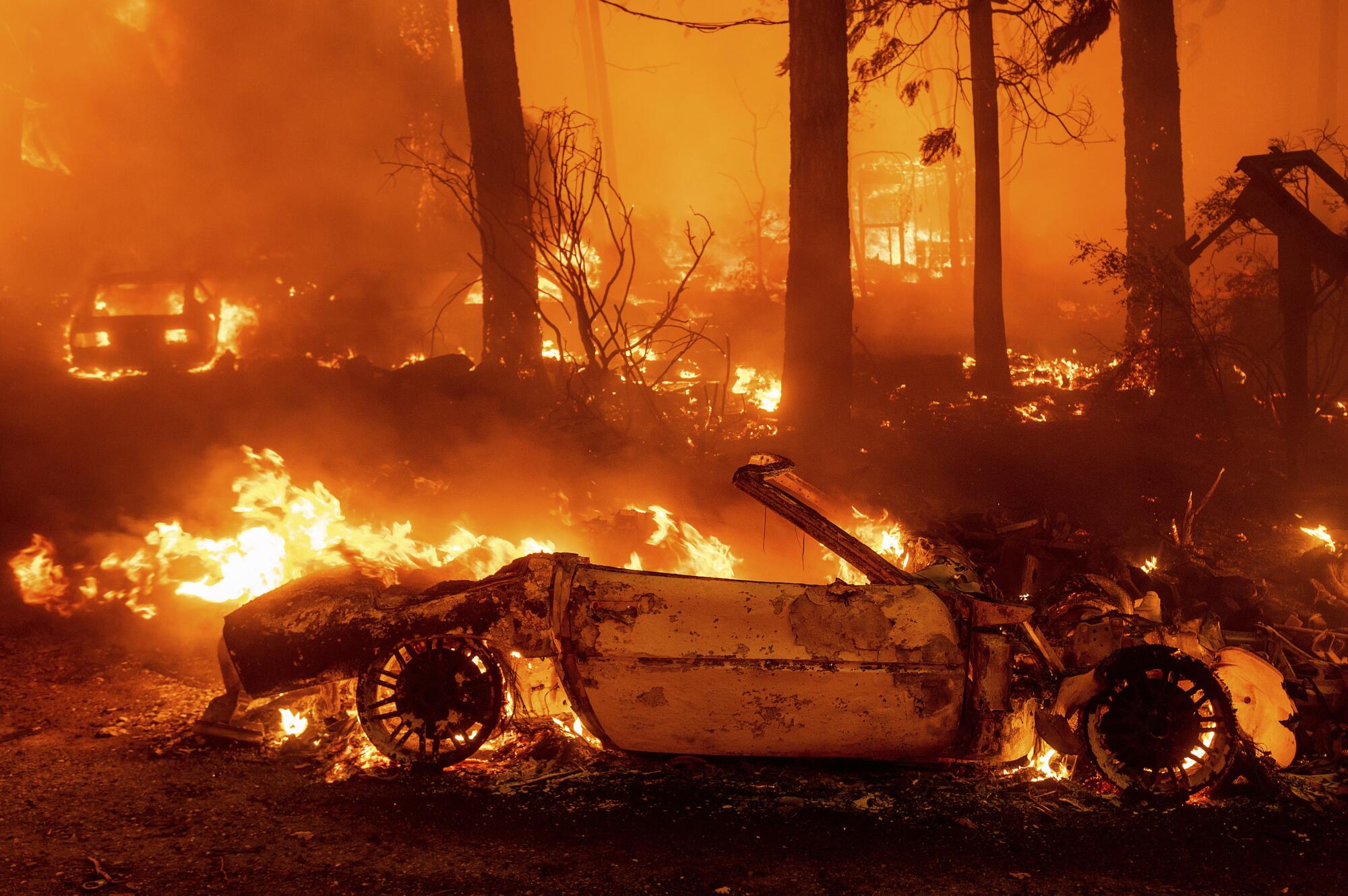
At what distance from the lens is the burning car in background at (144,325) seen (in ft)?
42.2

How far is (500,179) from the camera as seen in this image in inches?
415

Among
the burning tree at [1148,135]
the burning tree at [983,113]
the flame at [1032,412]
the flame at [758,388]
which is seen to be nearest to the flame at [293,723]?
the flame at [758,388]

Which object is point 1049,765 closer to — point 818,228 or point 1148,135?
point 818,228

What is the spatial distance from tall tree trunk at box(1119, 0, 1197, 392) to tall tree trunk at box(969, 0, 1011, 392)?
192cm

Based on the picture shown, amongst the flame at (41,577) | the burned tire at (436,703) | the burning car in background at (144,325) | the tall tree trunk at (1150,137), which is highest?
the tall tree trunk at (1150,137)

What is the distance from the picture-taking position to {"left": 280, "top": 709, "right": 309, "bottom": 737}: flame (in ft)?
16.0

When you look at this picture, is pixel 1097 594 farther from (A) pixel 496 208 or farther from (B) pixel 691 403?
(A) pixel 496 208

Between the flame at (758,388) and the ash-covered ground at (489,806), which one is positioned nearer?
the ash-covered ground at (489,806)

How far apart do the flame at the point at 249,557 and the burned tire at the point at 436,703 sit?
2022mm

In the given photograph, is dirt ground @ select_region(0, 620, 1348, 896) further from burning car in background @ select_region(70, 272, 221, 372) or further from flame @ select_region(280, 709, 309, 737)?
burning car in background @ select_region(70, 272, 221, 372)

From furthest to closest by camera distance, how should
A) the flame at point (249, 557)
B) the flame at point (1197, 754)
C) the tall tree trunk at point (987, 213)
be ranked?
the tall tree trunk at point (987, 213), the flame at point (249, 557), the flame at point (1197, 754)

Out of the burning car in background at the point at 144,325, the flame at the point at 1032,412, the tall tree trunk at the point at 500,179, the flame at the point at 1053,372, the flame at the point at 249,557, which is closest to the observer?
the flame at the point at 249,557

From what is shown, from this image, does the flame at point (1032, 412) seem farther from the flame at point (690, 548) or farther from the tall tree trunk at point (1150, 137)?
the flame at point (690, 548)

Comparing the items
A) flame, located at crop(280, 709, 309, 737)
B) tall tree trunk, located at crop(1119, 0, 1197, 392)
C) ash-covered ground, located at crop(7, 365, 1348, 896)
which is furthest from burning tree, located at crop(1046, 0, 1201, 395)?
flame, located at crop(280, 709, 309, 737)
